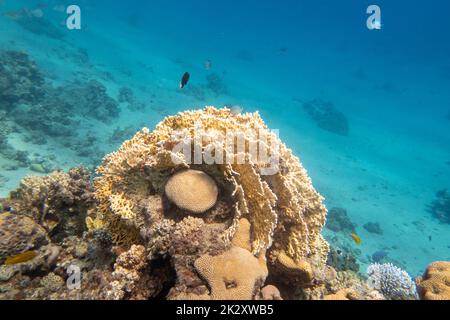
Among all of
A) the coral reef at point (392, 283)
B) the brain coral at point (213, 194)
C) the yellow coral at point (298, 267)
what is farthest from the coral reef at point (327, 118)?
the yellow coral at point (298, 267)

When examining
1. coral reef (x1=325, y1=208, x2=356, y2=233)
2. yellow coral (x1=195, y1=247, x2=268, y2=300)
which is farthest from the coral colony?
coral reef (x1=325, y1=208, x2=356, y2=233)

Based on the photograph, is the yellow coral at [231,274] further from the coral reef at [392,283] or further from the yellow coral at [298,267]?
the coral reef at [392,283]

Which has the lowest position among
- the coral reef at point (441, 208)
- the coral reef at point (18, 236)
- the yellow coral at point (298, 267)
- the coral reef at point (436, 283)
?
the coral reef at point (441, 208)

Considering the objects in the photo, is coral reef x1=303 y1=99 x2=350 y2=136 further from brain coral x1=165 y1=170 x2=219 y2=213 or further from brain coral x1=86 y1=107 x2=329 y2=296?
brain coral x1=165 y1=170 x2=219 y2=213

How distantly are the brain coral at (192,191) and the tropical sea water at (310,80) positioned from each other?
27.5ft

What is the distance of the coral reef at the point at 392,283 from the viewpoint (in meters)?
4.83

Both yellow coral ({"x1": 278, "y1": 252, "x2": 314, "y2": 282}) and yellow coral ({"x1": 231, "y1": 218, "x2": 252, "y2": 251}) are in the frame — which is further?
yellow coral ({"x1": 278, "y1": 252, "x2": 314, "y2": 282})

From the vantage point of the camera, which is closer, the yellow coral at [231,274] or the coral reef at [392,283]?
the yellow coral at [231,274]

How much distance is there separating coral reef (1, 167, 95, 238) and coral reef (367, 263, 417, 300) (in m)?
5.20

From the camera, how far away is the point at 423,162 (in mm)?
34562

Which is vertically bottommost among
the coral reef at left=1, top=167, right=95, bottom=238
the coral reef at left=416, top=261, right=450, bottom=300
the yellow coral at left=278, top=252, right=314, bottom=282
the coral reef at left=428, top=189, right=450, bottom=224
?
the coral reef at left=428, top=189, right=450, bottom=224

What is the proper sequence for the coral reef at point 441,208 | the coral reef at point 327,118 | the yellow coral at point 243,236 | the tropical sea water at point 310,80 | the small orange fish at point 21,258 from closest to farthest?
the yellow coral at point 243,236
the small orange fish at point 21,258
the tropical sea water at point 310,80
the coral reef at point 441,208
the coral reef at point 327,118

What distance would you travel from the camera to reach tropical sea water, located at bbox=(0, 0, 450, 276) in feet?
55.5

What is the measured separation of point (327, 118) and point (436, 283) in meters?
33.1
